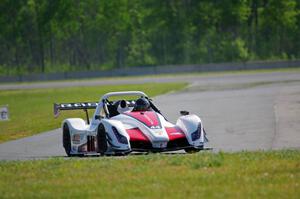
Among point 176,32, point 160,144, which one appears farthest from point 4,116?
point 176,32

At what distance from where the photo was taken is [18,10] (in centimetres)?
11275

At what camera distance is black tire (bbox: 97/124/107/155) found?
17.4m

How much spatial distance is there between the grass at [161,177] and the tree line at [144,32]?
8457cm

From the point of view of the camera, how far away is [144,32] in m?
108

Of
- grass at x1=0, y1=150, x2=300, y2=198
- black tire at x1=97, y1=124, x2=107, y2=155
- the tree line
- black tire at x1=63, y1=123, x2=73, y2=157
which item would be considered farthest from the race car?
the tree line

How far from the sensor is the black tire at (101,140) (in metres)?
17.4

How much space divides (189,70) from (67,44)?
109 ft

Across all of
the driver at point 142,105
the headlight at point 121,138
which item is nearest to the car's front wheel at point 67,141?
the driver at point 142,105

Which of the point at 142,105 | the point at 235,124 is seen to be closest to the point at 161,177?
the point at 142,105

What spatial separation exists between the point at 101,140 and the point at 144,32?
297 ft

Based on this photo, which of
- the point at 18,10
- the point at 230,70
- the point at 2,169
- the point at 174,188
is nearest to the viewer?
the point at 174,188

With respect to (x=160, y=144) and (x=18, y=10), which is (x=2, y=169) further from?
(x=18, y=10)

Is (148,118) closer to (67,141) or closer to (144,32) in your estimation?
(67,141)

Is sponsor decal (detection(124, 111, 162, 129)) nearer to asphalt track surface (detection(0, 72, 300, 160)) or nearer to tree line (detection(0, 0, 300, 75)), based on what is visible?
asphalt track surface (detection(0, 72, 300, 160))
